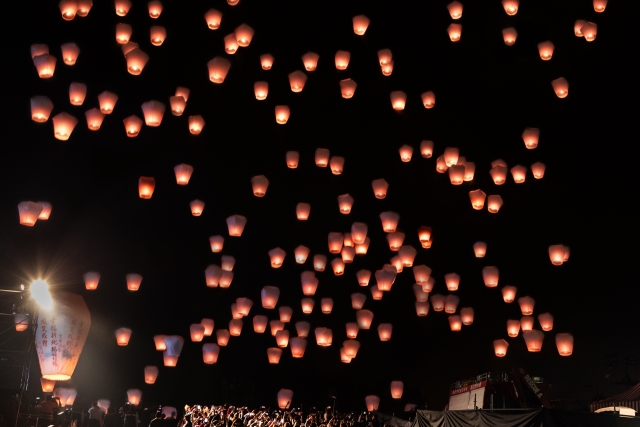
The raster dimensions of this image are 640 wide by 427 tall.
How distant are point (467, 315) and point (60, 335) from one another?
43.5ft

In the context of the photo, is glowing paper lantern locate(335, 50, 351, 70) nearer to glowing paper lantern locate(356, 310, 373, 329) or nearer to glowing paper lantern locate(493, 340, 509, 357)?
glowing paper lantern locate(356, 310, 373, 329)

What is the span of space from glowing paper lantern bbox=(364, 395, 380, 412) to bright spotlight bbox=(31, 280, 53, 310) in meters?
12.6

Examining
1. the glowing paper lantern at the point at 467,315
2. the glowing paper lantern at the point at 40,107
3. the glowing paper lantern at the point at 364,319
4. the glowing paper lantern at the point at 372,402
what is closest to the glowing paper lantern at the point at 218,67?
the glowing paper lantern at the point at 40,107

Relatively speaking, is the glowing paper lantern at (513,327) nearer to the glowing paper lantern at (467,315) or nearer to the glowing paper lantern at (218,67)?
the glowing paper lantern at (467,315)

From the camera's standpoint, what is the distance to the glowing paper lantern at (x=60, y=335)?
15.3m

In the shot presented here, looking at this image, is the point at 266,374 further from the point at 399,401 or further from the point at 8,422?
the point at 8,422

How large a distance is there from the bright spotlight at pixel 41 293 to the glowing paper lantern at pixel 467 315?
528 inches

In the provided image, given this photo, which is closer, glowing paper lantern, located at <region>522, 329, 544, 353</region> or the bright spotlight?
the bright spotlight

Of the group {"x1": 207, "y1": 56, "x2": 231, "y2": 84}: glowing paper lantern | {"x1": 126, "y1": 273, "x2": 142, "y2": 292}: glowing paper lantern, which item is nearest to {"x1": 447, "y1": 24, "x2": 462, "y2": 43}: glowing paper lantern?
{"x1": 207, "y1": 56, "x2": 231, "y2": 84}: glowing paper lantern

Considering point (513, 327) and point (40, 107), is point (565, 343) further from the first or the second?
point (40, 107)

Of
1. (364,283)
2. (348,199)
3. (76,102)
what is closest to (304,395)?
(364,283)

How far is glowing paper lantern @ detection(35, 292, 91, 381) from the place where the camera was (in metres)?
15.3

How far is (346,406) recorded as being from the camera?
78.6 ft

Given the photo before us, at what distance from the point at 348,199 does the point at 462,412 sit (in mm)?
11590
